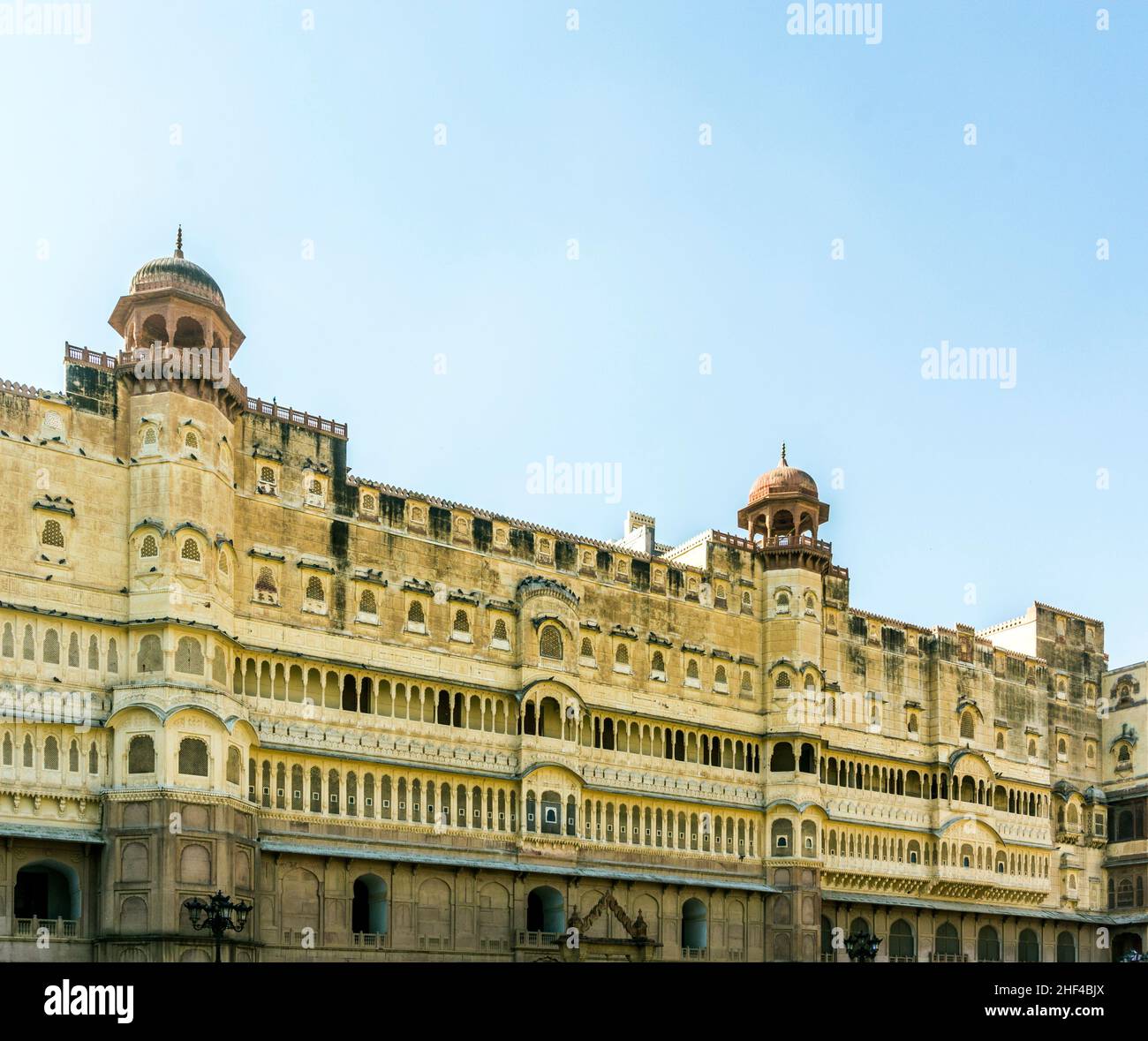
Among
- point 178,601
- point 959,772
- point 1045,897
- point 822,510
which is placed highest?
point 822,510

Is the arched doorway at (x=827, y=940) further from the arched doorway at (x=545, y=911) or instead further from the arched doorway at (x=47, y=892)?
the arched doorway at (x=47, y=892)

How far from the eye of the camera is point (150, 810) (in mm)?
43312

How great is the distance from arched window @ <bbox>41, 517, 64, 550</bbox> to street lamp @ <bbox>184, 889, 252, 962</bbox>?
11.4 meters

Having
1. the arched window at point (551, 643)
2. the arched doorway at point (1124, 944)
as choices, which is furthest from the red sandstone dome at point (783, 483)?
the arched doorway at point (1124, 944)

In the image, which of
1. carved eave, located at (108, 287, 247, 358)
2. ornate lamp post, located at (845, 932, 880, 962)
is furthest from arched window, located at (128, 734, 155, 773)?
ornate lamp post, located at (845, 932, 880, 962)

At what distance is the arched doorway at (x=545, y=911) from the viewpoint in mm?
53125

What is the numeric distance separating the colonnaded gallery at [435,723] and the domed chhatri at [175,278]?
11 cm

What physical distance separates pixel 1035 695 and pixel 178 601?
44.8 metres

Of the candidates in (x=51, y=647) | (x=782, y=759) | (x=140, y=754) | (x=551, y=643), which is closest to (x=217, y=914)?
(x=140, y=754)

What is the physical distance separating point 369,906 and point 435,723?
652 centimetres

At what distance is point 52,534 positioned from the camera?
4503 cm

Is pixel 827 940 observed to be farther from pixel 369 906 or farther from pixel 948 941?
pixel 369 906
